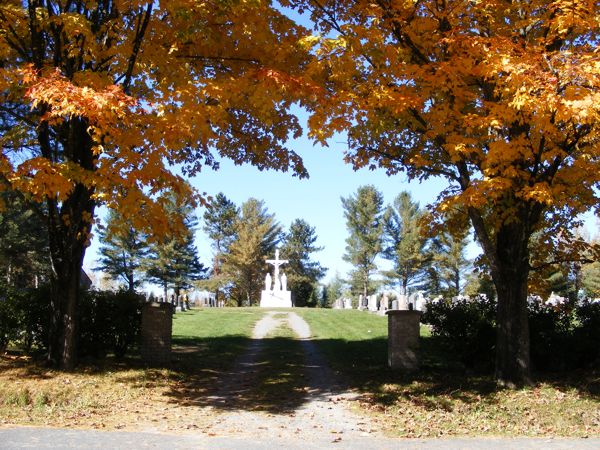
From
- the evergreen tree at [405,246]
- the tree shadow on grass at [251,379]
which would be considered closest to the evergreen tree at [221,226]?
the evergreen tree at [405,246]

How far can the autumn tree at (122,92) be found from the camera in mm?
7473

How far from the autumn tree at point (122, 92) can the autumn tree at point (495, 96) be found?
3.22ft

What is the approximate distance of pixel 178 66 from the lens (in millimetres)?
9352

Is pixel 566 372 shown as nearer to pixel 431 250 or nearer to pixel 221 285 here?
pixel 431 250

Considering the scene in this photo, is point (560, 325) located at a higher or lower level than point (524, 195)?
lower

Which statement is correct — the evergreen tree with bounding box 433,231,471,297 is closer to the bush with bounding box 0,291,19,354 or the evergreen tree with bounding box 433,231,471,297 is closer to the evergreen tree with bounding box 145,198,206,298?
the evergreen tree with bounding box 145,198,206,298

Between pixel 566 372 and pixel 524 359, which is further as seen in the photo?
pixel 566 372

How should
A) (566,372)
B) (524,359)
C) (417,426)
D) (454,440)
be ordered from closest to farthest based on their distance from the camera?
(454,440), (417,426), (524,359), (566,372)

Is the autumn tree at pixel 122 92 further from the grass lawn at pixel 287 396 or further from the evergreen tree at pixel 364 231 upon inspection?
the evergreen tree at pixel 364 231

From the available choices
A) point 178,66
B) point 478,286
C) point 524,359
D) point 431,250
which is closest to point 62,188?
point 178,66

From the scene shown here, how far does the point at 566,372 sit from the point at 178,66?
8984 millimetres

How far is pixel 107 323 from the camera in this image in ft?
36.3

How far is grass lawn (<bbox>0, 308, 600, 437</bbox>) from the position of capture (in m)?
7.11

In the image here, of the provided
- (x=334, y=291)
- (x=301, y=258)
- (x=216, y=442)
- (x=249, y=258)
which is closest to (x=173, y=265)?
(x=249, y=258)
